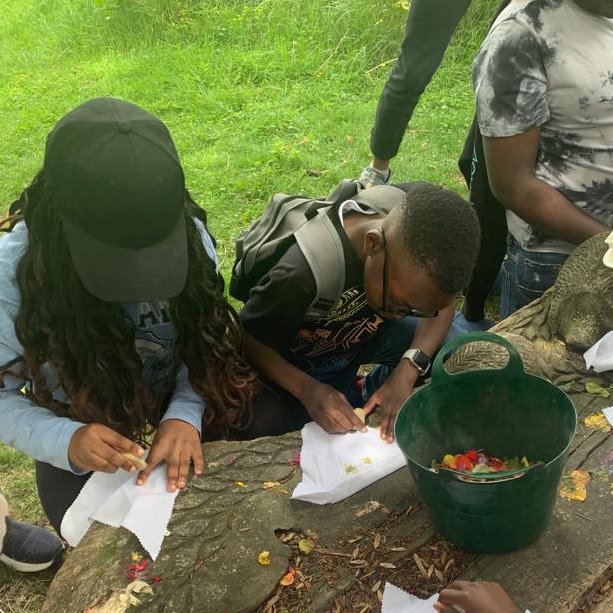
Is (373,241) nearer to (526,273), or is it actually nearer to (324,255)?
(324,255)

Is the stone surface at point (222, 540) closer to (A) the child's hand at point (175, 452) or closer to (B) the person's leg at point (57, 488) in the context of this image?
(A) the child's hand at point (175, 452)

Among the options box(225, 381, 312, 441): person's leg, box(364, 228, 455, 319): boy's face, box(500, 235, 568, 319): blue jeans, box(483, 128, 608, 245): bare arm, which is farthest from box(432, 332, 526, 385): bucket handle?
box(500, 235, 568, 319): blue jeans

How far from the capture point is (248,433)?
7.34 feet

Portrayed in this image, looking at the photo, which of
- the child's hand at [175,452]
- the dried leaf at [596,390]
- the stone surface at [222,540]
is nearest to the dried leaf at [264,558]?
the stone surface at [222,540]

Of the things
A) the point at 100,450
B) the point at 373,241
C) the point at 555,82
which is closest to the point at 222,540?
the point at 100,450

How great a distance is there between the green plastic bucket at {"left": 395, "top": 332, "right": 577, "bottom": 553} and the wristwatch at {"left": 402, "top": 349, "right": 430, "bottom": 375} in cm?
49

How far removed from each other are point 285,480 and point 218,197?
9.26 feet

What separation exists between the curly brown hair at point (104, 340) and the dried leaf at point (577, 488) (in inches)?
34.3

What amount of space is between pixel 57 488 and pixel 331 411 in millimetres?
773

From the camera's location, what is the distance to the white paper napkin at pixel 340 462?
172 centimetres

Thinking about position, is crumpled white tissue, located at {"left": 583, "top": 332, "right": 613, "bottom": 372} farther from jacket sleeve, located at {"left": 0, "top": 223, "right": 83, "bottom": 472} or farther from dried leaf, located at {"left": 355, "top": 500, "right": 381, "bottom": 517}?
jacket sleeve, located at {"left": 0, "top": 223, "right": 83, "bottom": 472}

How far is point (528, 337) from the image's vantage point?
2225 mm

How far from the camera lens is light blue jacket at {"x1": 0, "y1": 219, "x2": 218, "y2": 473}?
1.75m

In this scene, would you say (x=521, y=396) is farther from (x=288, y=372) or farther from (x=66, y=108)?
(x=66, y=108)
